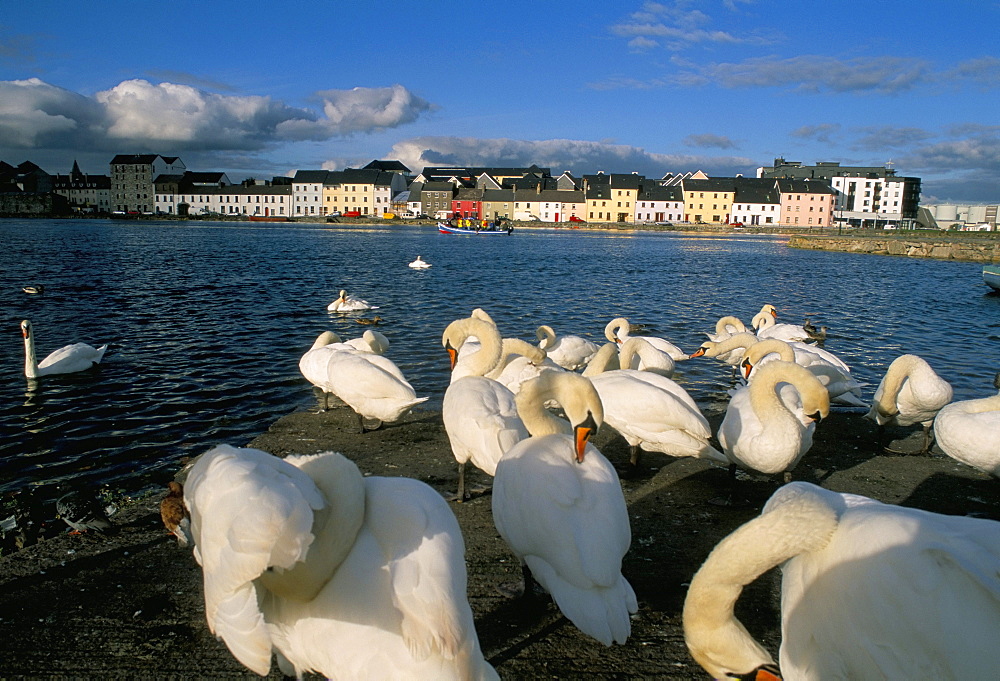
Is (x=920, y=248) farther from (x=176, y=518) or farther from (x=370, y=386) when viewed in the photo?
(x=176, y=518)

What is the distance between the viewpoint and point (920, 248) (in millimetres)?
53969

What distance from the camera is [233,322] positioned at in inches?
683

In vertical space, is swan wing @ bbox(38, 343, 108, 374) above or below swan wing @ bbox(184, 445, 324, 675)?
below

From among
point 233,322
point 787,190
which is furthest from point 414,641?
point 787,190

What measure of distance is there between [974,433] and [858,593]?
14.1 feet

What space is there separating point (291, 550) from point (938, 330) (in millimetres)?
21462

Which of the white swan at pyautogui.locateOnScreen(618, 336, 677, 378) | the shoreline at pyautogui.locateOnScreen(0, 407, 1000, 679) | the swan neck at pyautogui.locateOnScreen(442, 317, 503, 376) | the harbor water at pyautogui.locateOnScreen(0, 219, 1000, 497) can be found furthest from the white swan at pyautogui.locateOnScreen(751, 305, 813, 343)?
the swan neck at pyautogui.locateOnScreen(442, 317, 503, 376)

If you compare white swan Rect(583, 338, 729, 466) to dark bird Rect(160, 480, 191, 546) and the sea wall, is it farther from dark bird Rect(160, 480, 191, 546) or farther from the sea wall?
the sea wall

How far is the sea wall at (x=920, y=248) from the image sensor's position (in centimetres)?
4928

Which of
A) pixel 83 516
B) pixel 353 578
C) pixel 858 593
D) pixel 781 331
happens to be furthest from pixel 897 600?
pixel 781 331

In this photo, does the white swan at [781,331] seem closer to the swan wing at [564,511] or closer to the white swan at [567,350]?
the white swan at [567,350]

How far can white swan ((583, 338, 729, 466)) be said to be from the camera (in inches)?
238

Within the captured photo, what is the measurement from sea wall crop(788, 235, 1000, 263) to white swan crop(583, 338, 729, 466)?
174 ft

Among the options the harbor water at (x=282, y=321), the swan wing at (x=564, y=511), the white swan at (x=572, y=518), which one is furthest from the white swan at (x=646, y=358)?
the swan wing at (x=564, y=511)
